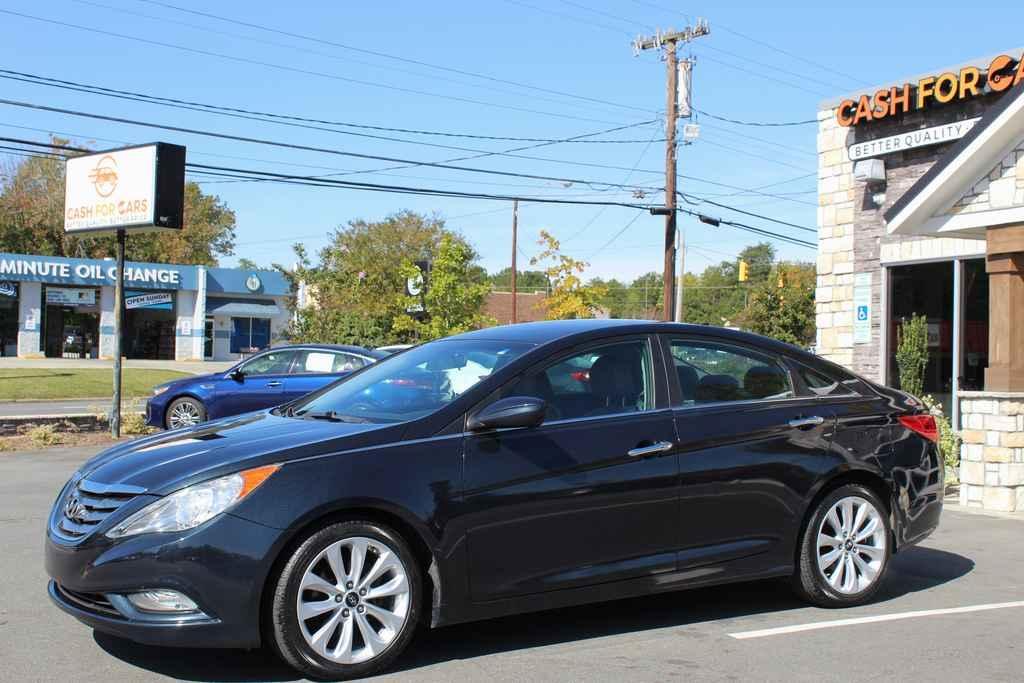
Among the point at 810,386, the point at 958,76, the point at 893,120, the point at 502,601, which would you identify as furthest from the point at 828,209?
the point at 502,601

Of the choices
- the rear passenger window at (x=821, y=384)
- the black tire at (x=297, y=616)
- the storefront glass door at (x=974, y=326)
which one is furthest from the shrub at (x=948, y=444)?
the black tire at (x=297, y=616)

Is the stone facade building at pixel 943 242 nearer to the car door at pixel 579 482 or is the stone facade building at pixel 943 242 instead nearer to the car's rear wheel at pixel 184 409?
the car door at pixel 579 482

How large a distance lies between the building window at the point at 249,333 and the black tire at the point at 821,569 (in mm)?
54475

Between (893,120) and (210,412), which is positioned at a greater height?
(893,120)

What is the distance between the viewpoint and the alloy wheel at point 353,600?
4.55 metres

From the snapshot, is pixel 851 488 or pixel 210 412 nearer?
pixel 851 488

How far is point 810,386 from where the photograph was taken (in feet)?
20.6

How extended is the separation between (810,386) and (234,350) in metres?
55.2

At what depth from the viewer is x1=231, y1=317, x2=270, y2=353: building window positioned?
58.7 m

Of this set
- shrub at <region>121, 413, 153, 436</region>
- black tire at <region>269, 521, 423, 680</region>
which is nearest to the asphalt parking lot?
black tire at <region>269, 521, 423, 680</region>

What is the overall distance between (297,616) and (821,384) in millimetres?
3448

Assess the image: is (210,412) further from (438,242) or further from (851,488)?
(438,242)

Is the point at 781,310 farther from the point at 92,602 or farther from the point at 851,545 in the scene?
the point at 92,602

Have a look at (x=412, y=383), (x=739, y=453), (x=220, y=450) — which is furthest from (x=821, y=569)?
(x=220, y=450)
